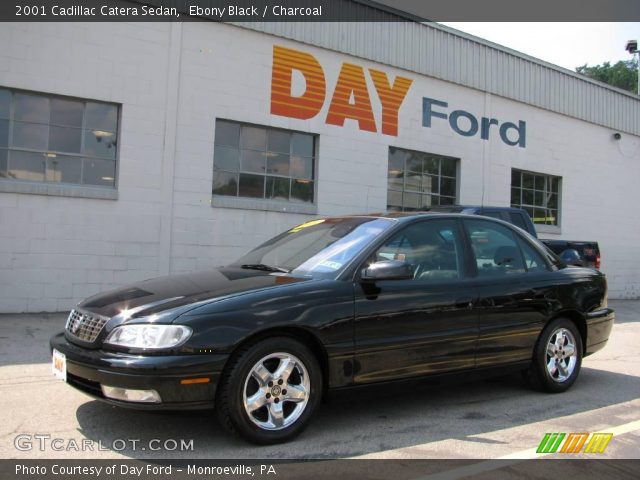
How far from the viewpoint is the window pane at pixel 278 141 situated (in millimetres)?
11586

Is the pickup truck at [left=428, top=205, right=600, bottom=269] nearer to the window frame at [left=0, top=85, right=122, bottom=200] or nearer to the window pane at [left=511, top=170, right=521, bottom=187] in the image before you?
the window pane at [left=511, top=170, right=521, bottom=187]

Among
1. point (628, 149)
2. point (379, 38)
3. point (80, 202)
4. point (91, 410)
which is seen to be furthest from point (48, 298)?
point (628, 149)

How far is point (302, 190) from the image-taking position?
1195 cm

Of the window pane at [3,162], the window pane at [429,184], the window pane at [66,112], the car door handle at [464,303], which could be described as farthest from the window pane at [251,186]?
the car door handle at [464,303]

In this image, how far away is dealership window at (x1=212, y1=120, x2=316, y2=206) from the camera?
1097 centimetres

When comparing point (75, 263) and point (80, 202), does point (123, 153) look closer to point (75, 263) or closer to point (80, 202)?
point (80, 202)

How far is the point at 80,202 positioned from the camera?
944 centimetres

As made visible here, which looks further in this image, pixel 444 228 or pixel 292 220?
pixel 292 220

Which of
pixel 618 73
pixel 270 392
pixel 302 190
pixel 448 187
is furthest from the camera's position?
pixel 618 73

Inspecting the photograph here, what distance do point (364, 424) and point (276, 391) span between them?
0.95 metres

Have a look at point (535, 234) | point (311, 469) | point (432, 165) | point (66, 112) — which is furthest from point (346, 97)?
point (311, 469)

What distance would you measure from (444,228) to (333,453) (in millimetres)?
2107

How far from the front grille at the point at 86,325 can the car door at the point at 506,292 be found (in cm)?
289

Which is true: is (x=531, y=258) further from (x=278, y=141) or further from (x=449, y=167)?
(x=449, y=167)
